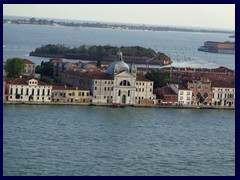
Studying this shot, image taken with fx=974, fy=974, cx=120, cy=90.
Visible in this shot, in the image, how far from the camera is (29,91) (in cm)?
1089

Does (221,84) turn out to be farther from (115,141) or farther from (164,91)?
(115,141)

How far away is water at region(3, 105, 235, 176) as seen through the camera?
20.8ft

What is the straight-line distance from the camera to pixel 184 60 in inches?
859

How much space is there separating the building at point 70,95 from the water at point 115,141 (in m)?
0.37

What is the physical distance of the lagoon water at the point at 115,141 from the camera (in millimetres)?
6336

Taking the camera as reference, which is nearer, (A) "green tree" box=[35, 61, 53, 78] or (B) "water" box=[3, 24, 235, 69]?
(A) "green tree" box=[35, 61, 53, 78]

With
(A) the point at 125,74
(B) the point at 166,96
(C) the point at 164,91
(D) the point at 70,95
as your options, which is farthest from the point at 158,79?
(D) the point at 70,95

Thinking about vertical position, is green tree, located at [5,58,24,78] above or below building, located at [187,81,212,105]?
above

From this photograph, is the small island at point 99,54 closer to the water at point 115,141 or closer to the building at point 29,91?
the building at point 29,91

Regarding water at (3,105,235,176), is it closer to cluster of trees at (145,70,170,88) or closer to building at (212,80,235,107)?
building at (212,80,235,107)

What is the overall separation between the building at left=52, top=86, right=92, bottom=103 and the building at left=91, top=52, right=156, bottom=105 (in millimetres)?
105

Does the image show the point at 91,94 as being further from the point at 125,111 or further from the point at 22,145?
the point at 22,145

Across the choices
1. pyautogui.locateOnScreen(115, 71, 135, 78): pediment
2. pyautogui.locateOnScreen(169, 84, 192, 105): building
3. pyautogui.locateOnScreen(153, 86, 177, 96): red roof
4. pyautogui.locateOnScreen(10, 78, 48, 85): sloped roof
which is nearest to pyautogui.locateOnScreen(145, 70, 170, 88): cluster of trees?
pyautogui.locateOnScreen(153, 86, 177, 96): red roof
